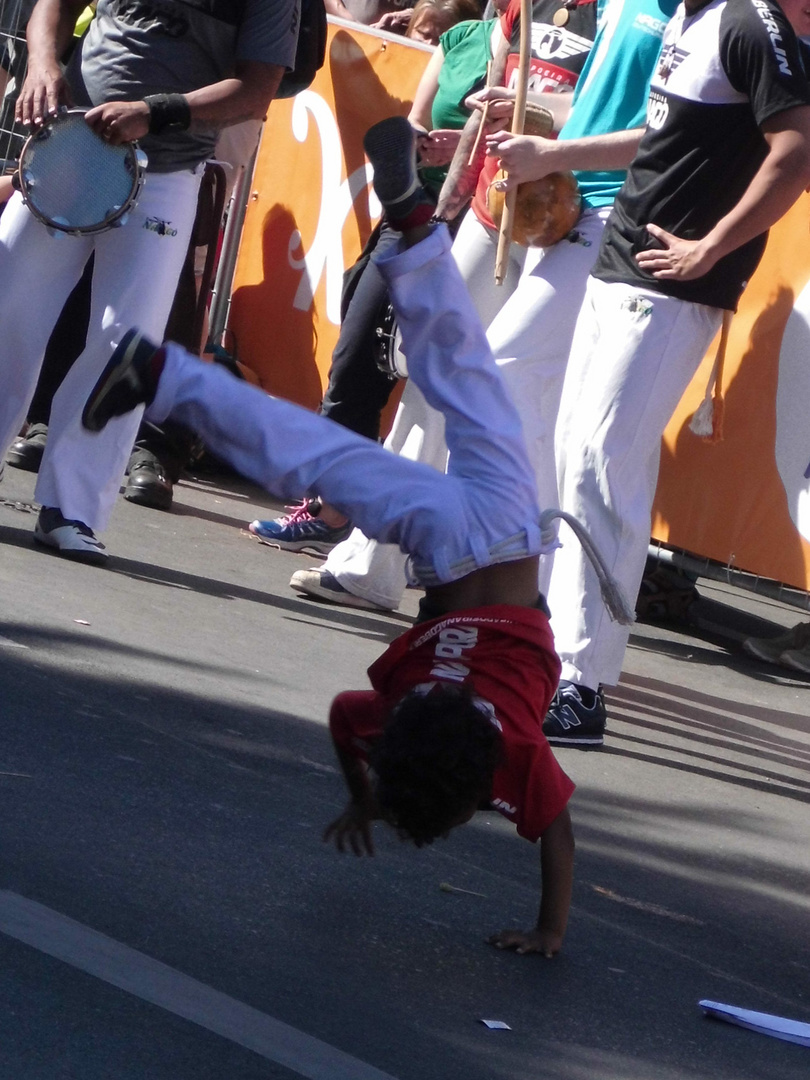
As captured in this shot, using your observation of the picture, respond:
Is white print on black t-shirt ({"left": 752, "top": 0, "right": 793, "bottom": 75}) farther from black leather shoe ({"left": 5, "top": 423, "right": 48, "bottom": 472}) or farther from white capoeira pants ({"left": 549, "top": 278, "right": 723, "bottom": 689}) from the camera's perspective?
black leather shoe ({"left": 5, "top": 423, "right": 48, "bottom": 472})

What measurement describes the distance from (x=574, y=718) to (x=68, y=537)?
1677 millimetres

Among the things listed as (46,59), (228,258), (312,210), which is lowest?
(228,258)

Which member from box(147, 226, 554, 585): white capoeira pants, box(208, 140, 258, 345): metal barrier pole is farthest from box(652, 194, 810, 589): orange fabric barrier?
box(147, 226, 554, 585): white capoeira pants

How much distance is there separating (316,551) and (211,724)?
2641 millimetres

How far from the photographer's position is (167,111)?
501cm

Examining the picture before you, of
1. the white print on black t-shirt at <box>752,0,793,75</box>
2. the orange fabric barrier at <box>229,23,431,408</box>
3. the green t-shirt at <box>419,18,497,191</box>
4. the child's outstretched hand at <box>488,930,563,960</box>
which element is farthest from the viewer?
the orange fabric barrier at <box>229,23,431,408</box>

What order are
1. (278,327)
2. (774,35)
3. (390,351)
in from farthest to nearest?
(278,327), (390,351), (774,35)

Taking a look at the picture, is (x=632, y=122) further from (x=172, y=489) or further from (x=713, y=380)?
(x=172, y=489)

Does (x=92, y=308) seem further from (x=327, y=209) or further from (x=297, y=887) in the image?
(x=327, y=209)

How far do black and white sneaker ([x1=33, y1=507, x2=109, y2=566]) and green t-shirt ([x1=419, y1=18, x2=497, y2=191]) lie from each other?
178 cm

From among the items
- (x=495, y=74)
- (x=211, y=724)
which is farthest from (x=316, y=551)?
(x=211, y=724)

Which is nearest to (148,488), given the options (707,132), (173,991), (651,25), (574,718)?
(574,718)

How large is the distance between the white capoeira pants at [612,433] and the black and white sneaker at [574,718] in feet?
0.12

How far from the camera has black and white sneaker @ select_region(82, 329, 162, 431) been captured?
320cm
